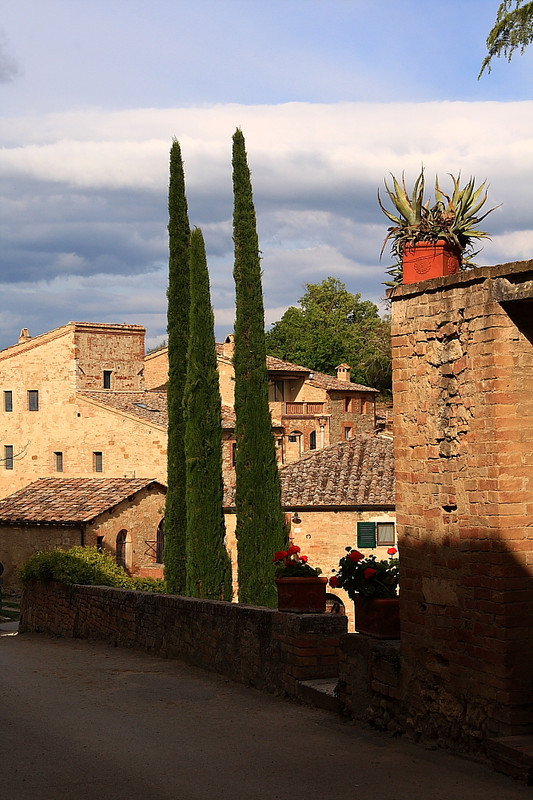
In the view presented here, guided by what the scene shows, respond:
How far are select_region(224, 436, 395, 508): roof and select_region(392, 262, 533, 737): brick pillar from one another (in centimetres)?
2093

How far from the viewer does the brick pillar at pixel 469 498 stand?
5484mm

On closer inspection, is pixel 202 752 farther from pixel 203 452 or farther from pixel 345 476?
pixel 345 476

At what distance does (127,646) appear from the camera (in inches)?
540

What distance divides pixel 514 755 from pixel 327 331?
63325mm

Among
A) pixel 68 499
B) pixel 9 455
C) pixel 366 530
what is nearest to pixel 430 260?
pixel 366 530

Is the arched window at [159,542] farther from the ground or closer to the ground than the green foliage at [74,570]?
closer to the ground

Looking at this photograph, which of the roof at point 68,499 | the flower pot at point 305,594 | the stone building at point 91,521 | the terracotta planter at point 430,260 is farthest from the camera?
the roof at point 68,499

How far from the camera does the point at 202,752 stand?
258 inches

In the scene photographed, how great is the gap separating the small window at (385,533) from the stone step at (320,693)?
19.5 meters

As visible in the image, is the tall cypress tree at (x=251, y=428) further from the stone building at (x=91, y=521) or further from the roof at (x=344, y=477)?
the stone building at (x=91, y=521)

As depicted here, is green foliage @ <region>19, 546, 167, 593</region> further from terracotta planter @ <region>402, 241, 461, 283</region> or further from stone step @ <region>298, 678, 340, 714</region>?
terracotta planter @ <region>402, 241, 461, 283</region>

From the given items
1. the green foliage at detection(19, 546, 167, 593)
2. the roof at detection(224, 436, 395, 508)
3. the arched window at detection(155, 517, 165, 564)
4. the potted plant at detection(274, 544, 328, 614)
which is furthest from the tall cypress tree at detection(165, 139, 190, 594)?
the potted plant at detection(274, 544, 328, 614)

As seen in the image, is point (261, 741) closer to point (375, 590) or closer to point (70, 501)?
point (375, 590)

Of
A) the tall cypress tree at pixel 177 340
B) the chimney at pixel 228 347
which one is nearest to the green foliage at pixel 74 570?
the tall cypress tree at pixel 177 340
